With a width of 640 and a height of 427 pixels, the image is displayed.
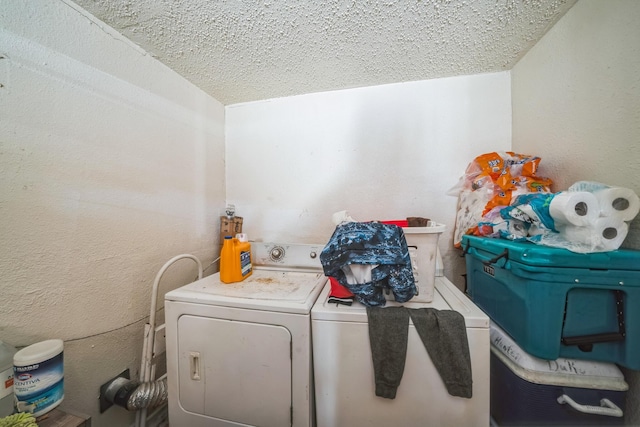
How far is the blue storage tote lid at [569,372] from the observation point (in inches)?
28.7

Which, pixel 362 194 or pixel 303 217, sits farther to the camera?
pixel 303 217

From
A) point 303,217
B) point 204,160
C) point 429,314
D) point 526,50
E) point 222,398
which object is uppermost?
point 526,50

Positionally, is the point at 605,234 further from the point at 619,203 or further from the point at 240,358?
the point at 240,358

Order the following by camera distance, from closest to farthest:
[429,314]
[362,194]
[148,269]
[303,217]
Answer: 1. [429,314]
2. [148,269]
3. [362,194]
4. [303,217]

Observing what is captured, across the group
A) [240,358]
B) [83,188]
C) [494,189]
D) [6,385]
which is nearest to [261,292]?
[240,358]

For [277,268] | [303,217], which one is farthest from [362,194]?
[277,268]

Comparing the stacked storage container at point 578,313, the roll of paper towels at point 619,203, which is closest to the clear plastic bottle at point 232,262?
the stacked storage container at point 578,313

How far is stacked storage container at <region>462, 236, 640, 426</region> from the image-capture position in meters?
0.69

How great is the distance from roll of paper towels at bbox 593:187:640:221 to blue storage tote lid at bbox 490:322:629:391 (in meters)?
0.57

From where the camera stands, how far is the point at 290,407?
831mm

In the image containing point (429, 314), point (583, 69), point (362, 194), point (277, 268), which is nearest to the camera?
point (429, 314)

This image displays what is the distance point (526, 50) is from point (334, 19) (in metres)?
1.21

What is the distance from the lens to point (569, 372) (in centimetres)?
75

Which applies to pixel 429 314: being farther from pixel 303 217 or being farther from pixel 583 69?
pixel 583 69
